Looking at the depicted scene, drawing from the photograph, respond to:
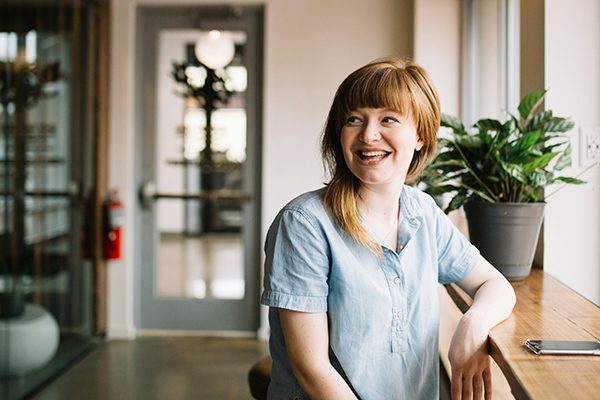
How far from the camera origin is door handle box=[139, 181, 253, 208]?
15.8 feet

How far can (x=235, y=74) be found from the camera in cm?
484

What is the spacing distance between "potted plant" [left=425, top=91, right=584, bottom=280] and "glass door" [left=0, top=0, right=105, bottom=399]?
220 centimetres

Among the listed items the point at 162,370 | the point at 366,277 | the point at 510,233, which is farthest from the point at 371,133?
the point at 162,370

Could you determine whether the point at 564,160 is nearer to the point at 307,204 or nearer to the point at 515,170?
the point at 515,170

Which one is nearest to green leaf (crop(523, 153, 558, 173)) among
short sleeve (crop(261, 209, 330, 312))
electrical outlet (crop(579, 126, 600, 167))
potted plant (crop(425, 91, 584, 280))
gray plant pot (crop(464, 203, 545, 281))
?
potted plant (crop(425, 91, 584, 280))

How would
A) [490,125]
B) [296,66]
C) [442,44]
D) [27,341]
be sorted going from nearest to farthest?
[490,125] → [27,341] → [442,44] → [296,66]

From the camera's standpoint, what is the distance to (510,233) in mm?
1964

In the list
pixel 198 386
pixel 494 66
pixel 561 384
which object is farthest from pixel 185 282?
pixel 561 384

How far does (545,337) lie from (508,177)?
676 millimetres

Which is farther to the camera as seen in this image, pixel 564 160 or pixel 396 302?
pixel 564 160

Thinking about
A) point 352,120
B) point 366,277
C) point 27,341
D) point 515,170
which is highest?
point 352,120

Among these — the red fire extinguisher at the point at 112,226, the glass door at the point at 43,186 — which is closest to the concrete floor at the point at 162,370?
the glass door at the point at 43,186

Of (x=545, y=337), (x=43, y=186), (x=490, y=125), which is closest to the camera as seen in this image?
(x=545, y=337)

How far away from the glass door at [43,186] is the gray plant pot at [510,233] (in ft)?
7.40
